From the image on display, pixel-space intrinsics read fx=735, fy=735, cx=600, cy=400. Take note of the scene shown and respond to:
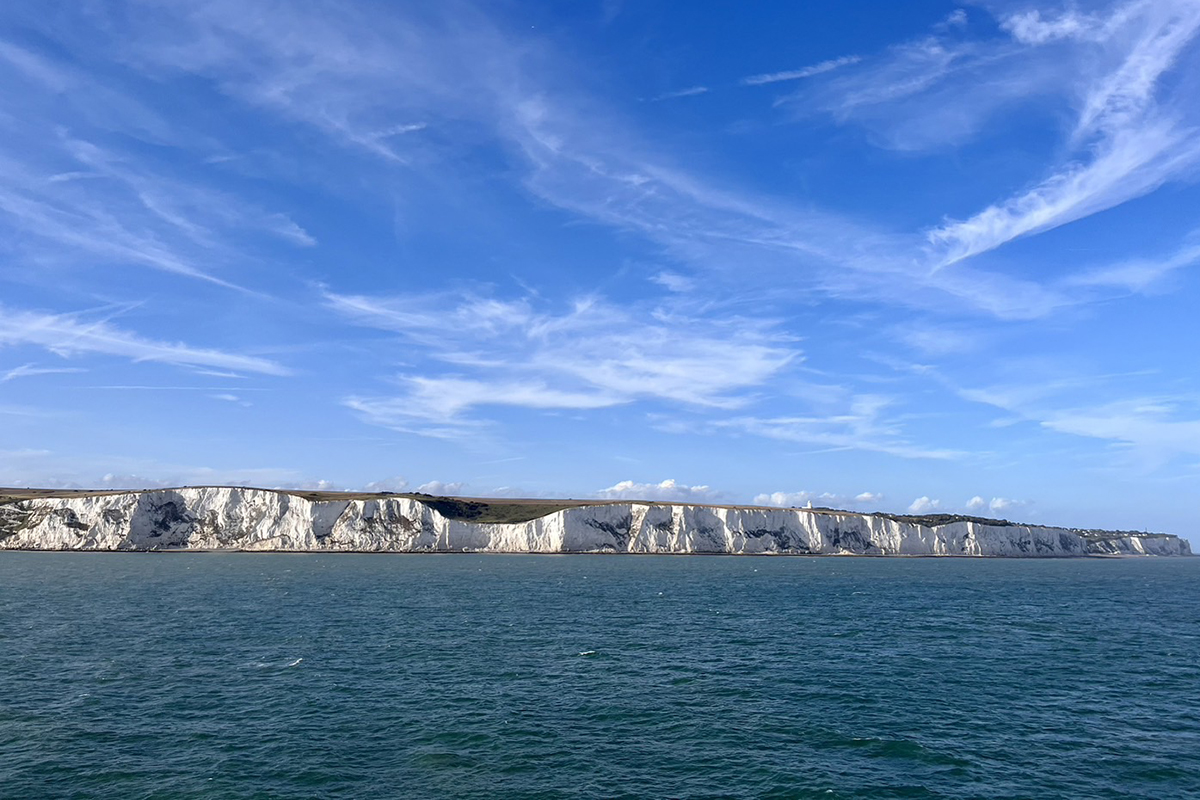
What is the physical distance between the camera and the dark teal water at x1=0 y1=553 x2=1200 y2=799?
97.8 feet

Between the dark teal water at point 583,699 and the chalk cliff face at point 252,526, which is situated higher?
the chalk cliff face at point 252,526

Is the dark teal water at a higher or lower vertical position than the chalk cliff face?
lower

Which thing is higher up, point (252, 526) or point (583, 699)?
point (252, 526)

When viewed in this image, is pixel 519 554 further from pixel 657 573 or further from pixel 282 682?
pixel 282 682

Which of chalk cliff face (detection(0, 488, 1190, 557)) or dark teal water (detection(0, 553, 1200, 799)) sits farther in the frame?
chalk cliff face (detection(0, 488, 1190, 557))

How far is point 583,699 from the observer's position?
135ft

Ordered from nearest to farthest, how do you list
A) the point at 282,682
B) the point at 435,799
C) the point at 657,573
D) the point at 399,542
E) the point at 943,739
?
the point at 435,799 < the point at 943,739 < the point at 282,682 < the point at 657,573 < the point at 399,542

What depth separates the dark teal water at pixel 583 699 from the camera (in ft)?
97.8

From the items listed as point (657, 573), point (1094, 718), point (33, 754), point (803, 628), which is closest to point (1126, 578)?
point (657, 573)

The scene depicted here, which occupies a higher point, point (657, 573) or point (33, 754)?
point (657, 573)

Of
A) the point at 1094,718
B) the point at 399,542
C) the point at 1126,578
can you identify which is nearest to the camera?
the point at 1094,718

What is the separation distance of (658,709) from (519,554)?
153842 millimetres

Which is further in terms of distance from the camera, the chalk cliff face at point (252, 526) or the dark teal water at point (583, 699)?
the chalk cliff face at point (252, 526)

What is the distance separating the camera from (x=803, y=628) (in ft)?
221
